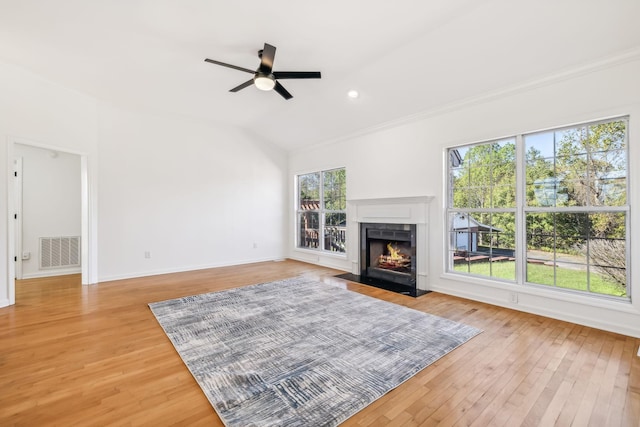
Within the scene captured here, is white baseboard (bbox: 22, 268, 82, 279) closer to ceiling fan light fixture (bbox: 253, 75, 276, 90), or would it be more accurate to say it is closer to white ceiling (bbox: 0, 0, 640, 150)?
white ceiling (bbox: 0, 0, 640, 150)

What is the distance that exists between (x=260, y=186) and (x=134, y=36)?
3.94 m

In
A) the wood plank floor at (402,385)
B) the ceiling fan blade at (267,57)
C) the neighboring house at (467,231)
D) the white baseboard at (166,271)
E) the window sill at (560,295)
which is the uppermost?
the ceiling fan blade at (267,57)

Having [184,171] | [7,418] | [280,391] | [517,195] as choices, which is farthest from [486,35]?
[184,171]

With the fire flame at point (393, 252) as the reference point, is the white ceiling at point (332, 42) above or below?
above

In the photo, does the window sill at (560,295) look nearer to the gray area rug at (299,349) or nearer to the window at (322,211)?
the gray area rug at (299,349)

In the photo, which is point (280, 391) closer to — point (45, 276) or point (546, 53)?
point (546, 53)

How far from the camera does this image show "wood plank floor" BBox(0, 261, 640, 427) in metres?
1.70

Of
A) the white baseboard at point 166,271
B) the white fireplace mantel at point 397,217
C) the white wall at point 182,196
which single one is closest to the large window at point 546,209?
the white fireplace mantel at point 397,217

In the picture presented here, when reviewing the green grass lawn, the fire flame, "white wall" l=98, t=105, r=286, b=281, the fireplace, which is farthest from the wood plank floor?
"white wall" l=98, t=105, r=286, b=281

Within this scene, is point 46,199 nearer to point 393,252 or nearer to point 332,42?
point 332,42

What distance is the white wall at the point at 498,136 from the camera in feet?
Result: 9.23

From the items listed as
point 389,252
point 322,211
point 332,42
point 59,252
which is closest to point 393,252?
point 389,252

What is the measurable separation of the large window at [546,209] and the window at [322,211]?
238 cm

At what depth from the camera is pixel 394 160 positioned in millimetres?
4922
